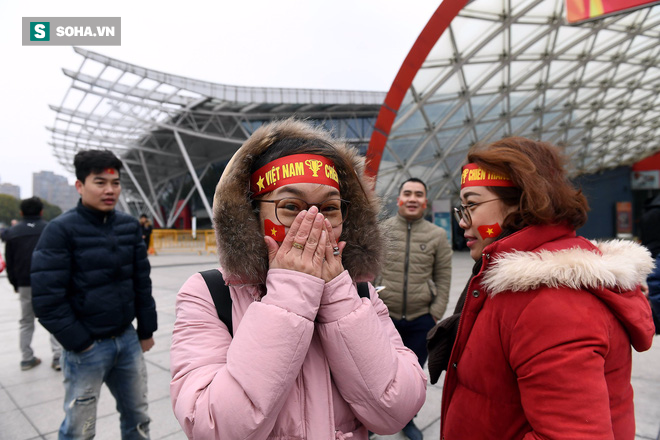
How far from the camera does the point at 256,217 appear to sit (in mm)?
1284

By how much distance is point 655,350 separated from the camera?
4.78 m

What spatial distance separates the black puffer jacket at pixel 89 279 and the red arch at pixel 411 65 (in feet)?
23.9

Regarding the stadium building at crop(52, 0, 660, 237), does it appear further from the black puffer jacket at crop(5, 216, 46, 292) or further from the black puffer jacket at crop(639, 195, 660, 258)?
the black puffer jacket at crop(5, 216, 46, 292)

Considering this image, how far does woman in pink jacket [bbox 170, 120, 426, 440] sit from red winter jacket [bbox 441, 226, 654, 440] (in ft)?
0.84

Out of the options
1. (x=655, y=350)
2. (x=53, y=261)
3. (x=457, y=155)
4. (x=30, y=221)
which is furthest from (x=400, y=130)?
(x=53, y=261)

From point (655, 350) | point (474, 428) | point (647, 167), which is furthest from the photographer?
point (647, 167)

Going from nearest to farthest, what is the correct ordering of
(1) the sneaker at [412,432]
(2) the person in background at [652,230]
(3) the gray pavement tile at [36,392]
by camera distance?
(2) the person in background at [652,230] → (1) the sneaker at [412,432] → (3) the gray pavement tile at [36,392]

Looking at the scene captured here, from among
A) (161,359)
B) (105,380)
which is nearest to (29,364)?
(161,359)

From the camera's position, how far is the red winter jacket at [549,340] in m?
1.02

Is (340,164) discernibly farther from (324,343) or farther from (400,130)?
(400,130)

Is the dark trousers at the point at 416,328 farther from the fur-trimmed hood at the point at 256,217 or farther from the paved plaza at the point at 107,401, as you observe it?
the fur-trimmed hood at the point at 256,217

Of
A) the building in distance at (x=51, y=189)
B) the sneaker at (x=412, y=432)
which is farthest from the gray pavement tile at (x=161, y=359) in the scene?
the building in distance at (x=51, y=189)

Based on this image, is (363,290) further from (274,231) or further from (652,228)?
(652,228)

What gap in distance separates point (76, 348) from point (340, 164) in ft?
6.64
